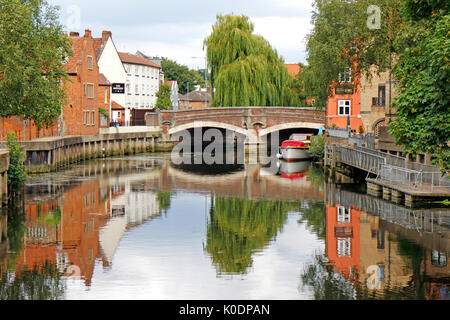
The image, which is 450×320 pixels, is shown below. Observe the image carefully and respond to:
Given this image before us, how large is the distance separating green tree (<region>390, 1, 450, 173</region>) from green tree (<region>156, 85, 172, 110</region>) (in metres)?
76.0

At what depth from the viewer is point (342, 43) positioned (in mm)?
40375

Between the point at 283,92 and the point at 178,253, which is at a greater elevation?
the point at 283,92

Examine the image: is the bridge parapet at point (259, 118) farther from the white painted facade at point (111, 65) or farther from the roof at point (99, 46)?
the white painted facade at point (111, 65)

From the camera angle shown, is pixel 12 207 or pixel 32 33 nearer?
pixel 12 207

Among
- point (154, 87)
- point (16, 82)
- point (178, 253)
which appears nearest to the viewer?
point (178, 253)

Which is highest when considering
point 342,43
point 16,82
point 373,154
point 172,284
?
point 342,43

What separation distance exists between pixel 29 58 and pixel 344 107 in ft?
118

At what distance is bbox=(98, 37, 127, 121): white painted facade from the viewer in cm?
8375

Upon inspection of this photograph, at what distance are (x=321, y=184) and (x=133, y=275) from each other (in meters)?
23.2

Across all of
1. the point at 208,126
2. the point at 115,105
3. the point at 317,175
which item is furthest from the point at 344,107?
the point at 115,105

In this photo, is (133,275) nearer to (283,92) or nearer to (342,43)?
(342,43)

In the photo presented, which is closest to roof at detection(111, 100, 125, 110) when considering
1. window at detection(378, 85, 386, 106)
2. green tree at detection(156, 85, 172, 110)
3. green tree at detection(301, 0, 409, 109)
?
green tree at detection(156, 85, 172, 110)

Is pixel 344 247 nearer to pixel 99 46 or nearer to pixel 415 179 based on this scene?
pixel 415 179

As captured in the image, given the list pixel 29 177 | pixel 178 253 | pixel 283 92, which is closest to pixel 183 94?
pixel 283 92
